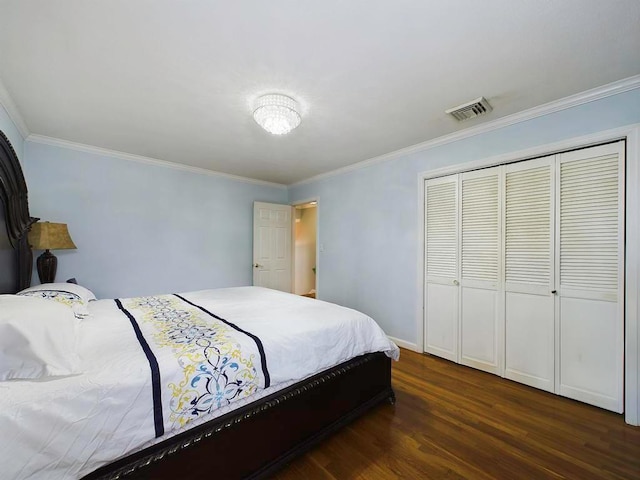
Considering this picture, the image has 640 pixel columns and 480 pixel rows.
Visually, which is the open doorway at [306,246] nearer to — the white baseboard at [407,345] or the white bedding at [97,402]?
the white baseboard at [407,345]

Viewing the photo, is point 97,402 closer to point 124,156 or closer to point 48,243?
point 48,243

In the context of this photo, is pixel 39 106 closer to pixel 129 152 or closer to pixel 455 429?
pixel 129 152

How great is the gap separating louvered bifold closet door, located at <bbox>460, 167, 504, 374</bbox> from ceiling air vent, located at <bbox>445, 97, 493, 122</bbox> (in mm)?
599

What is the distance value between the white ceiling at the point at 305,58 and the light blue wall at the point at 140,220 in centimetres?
70

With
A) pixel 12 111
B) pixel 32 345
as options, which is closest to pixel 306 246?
pixel 12 111

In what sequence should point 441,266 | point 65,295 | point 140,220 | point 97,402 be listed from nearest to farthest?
point 97,402, point 65,295, point 441,266, point 140,220

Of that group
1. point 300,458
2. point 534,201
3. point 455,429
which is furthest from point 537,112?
point 300,458

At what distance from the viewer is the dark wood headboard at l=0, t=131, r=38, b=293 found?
200 cm

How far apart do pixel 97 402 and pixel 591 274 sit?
322cm

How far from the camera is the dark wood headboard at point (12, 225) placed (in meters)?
2.00

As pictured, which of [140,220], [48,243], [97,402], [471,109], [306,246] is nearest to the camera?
[97,402]

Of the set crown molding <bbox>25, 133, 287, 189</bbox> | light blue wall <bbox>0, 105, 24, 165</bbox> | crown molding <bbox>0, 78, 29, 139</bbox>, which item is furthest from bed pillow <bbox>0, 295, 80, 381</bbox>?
Result: crown molding <bbox>25, 133, 287, 189</bbox>

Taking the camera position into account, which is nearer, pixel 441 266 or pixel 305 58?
pixel 305 58

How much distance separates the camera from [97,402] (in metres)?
1.03
